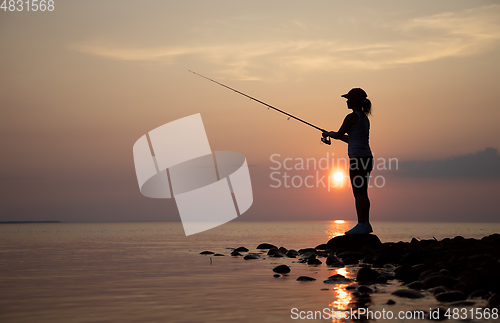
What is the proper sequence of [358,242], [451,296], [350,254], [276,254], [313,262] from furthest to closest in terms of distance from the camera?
[276,254], [358,242], [350,254], [313,262], [451,296]

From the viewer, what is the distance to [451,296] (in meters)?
6.73

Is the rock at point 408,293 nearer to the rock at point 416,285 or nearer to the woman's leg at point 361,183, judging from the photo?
the rock at point 416,285

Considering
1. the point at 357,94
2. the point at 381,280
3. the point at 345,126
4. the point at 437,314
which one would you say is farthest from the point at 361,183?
the point at 437,314

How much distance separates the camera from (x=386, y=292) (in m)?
7.59

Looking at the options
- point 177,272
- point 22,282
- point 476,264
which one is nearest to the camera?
point 476,264

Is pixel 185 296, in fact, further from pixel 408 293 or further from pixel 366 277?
pixel 408 293

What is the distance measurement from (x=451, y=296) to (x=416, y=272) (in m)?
2.28

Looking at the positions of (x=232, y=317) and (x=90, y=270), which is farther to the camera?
(x=90, y=270)

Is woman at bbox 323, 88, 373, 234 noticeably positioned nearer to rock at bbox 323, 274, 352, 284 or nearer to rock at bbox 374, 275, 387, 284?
rock at bbox 323, 274, 352, 284

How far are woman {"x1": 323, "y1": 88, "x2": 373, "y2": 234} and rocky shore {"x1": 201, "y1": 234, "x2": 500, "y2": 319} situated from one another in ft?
4.21

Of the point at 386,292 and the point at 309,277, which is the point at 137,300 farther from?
the point at 386,292

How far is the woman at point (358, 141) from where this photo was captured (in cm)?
1162

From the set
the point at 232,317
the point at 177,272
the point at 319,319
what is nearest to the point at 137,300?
the point at 232,317

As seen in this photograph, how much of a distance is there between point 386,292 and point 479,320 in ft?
6.60
